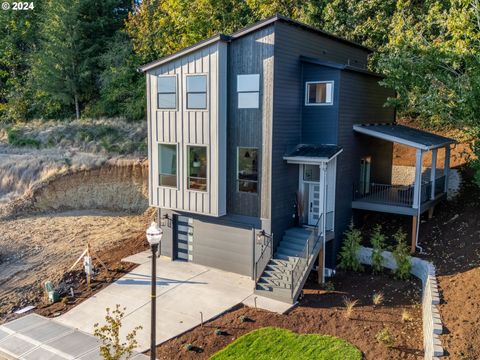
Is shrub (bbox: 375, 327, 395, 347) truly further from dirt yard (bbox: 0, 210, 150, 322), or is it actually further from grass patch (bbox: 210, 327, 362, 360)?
dirt yard (bbox: 0, 210, 150, 322)

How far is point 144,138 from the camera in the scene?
90.2 feet

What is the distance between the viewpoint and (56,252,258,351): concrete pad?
11.1 meters

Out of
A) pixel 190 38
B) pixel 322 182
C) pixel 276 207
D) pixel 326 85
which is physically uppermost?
pixel 190 38

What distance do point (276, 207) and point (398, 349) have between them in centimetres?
564

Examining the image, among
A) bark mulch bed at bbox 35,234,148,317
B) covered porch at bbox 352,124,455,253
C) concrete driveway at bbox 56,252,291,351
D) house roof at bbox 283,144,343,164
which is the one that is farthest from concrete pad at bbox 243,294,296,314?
covered porch at bbox 352,124,455,253

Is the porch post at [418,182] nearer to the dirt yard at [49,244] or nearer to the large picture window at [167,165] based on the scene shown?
the large picture window at [167,165]

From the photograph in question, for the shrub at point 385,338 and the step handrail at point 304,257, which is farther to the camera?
the step handrail at point 304,257

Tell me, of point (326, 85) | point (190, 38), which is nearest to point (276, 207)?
point (326, 85)

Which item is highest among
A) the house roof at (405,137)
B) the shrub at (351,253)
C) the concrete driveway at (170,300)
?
the house roof at (405,137)

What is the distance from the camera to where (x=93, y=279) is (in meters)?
14.0

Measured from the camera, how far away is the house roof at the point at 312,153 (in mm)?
13062

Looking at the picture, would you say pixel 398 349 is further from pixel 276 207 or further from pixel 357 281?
pixel 276 207

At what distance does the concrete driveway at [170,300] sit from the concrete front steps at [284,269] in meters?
0.30

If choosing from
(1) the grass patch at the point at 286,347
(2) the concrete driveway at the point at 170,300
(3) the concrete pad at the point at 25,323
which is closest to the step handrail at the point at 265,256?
(2) the concrete driveway at the point at 170,300
